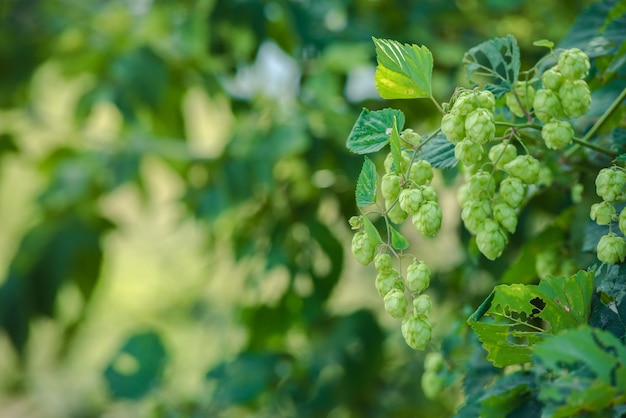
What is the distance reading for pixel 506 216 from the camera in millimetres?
341

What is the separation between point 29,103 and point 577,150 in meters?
0.98

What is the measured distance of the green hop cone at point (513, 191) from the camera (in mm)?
339

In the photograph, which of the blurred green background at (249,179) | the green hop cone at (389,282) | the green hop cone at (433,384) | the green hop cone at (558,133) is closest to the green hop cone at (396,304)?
the green hop cone at (389,282)

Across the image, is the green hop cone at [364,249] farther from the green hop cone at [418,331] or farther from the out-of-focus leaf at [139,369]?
the out-of-focus leaf at [139,369]

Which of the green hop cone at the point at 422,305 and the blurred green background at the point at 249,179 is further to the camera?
the blurred green background at the point at 249,179

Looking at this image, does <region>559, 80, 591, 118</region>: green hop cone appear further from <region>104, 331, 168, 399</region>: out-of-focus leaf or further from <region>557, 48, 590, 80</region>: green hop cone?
<region>104, 331, 168, 399</region>: out-of-focus leaf

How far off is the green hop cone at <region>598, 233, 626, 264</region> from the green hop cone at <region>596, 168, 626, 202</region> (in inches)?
0.8

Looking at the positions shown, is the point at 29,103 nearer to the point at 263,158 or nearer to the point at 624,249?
the point at 263,158

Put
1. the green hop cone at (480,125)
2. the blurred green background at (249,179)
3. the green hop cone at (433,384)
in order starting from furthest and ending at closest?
the blurred green background at (249,179) → the green hop cone at (433,384) → the green hop cone at (480,125)

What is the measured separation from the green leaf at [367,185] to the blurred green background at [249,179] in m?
0.48

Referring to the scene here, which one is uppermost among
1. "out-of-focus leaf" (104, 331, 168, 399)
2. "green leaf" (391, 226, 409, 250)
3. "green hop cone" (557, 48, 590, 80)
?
"green hop cone" (557, 48, 590, 80)

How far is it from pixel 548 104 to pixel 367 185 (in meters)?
0.10

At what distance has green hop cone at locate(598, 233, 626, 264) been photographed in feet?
1.10

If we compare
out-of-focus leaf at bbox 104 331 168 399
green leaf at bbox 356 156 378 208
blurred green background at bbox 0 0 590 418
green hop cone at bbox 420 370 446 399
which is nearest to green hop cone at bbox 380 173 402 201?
green leaf at bbox 356 156 378 208
